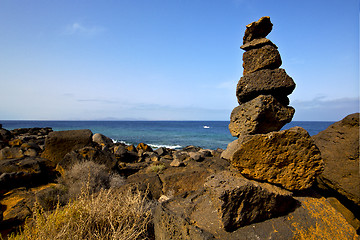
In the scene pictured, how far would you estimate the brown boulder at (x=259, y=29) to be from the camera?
3924 mm

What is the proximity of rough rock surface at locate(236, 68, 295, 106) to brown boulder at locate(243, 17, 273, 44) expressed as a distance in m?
0.86

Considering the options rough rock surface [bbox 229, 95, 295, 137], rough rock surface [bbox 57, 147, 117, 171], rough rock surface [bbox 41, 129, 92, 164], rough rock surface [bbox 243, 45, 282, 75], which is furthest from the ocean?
rough rock surface [bbox 243, 45, 282, 75]

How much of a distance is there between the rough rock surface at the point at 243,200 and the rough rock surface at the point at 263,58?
2396 mm

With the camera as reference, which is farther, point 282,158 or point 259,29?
point 259,29

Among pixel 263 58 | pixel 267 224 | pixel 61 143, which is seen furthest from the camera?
pixel 61 143

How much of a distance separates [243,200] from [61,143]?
10.2m

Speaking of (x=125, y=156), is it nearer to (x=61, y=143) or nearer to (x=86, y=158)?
A: (x=61, y=143)

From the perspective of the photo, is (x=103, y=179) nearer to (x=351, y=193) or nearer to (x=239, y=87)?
(x=239, y=87)

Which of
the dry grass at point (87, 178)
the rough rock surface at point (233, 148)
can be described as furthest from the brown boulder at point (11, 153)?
the rough rock surface at point (233, 148)

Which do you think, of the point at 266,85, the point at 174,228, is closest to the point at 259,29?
the point at 266,85

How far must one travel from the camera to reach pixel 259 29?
402 cm

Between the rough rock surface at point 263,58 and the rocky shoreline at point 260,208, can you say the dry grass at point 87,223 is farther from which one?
the rough rock surface at point 263,58

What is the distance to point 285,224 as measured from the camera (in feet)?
9.15

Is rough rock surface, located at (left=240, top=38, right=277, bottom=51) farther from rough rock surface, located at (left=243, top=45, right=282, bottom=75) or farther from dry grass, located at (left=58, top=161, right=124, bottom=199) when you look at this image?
dry grass, located at (left=58, top=161, right=124, bottom=199)
